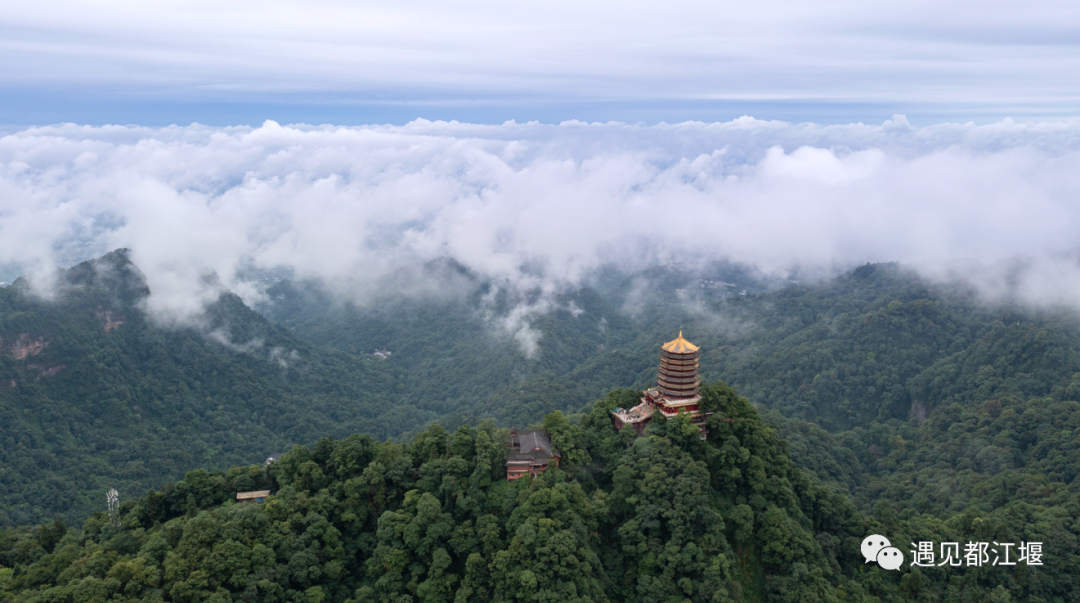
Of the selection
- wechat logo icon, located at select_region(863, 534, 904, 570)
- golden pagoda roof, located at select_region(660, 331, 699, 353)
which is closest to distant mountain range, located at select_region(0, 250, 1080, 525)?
wechat logo icon, located at select_region(863, 534, 904, 570)

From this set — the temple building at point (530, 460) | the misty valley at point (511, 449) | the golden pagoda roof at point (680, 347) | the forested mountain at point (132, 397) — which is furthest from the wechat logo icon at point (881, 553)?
the forested mountain at point (132, 397)

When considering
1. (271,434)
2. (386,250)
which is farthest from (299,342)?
(386,250)

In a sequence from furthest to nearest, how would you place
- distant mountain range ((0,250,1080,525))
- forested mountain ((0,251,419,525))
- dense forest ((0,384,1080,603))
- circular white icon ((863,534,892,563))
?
distant mountain range ((0,250,1080,525)) < forested mountain ((0,251,419,525)) < circular white icon ((863,534,892,563)) < dense forest ((0,384,1080,603))

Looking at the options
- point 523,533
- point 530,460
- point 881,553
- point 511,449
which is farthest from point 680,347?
point 881,553

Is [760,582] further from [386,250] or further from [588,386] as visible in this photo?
[386,250]

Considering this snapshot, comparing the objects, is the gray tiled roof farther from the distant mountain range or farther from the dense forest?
the distant mountain range

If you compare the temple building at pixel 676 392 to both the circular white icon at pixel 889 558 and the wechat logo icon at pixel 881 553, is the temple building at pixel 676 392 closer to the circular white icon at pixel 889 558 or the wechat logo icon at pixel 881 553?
the wechat logo icon at pixel 881 553

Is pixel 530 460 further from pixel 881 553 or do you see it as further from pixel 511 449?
pixel 881 553
